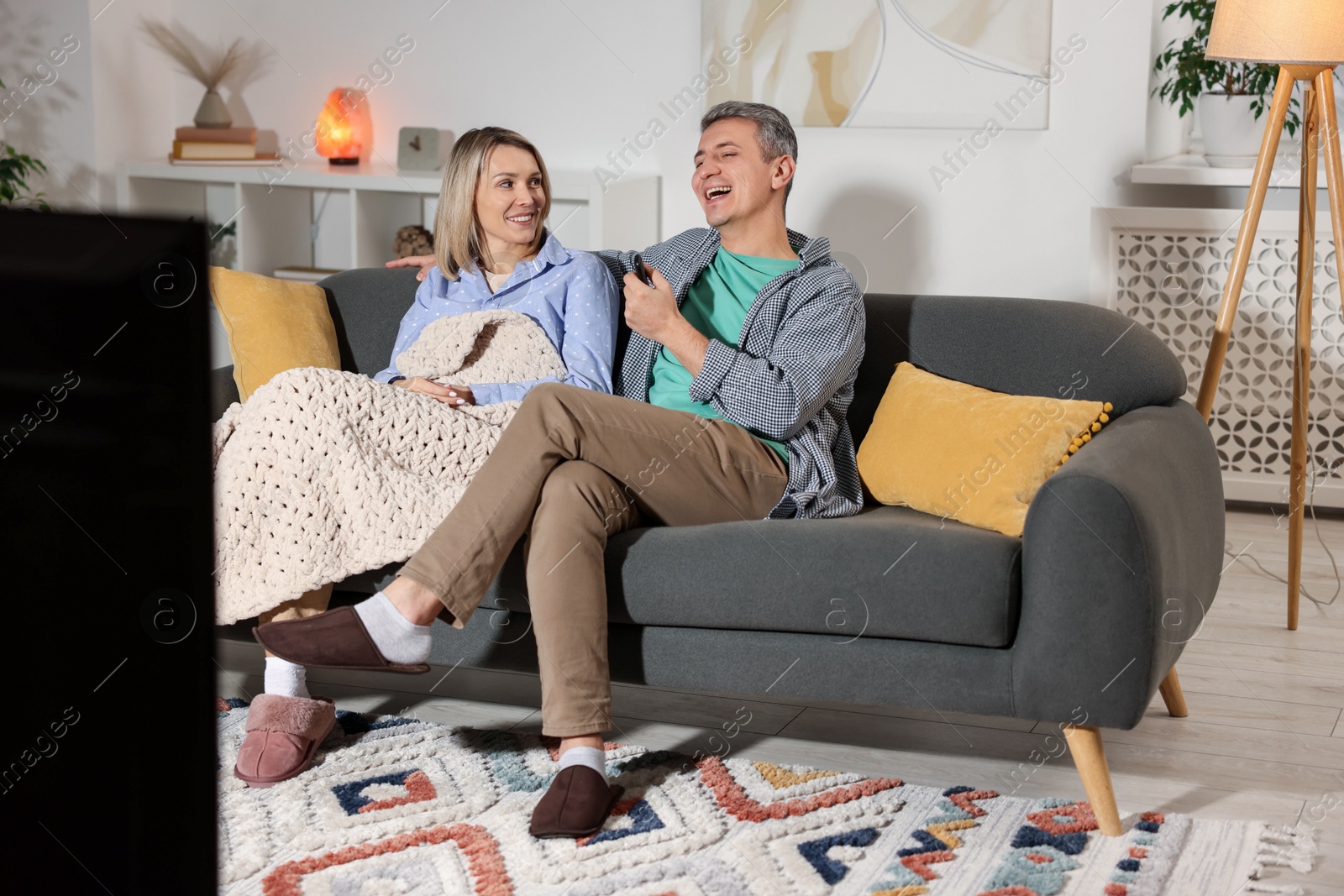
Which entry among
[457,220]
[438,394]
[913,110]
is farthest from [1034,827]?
[913,110]

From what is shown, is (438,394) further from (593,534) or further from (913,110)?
(913,110)

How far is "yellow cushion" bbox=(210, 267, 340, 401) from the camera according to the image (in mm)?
2629

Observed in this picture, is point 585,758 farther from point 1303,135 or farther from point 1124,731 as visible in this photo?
point 1303,135

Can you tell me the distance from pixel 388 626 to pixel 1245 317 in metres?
2.69

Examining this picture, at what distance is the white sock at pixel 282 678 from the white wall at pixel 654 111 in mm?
2285

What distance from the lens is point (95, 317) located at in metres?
0.42

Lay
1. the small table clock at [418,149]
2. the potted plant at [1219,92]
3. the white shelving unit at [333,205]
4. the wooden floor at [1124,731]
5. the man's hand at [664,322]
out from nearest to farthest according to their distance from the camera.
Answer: the wooden floor at [1124,731], the man's hand at [664,322], the potted plant at [1219,92], the white shelving unit at [333,205], the small table clock at [418,149]

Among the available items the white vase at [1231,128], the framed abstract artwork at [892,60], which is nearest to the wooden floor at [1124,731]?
the white vase at [1231,128]

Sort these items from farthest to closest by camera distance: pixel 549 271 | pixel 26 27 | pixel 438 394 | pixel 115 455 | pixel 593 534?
1. pixel 26 27
2. pixel 549 271
3. pixel 438 394
4. pixel 593 534
5. pixel 115 455

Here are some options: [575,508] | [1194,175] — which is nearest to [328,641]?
[575,508]

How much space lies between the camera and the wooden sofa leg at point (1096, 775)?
183 cm

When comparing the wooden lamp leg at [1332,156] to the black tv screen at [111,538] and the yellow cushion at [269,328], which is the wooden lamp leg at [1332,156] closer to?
the yellow cushion at [269,328]

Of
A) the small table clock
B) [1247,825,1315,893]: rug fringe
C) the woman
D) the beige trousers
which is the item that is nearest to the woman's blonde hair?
the woman

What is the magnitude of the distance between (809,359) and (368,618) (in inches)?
33.6
